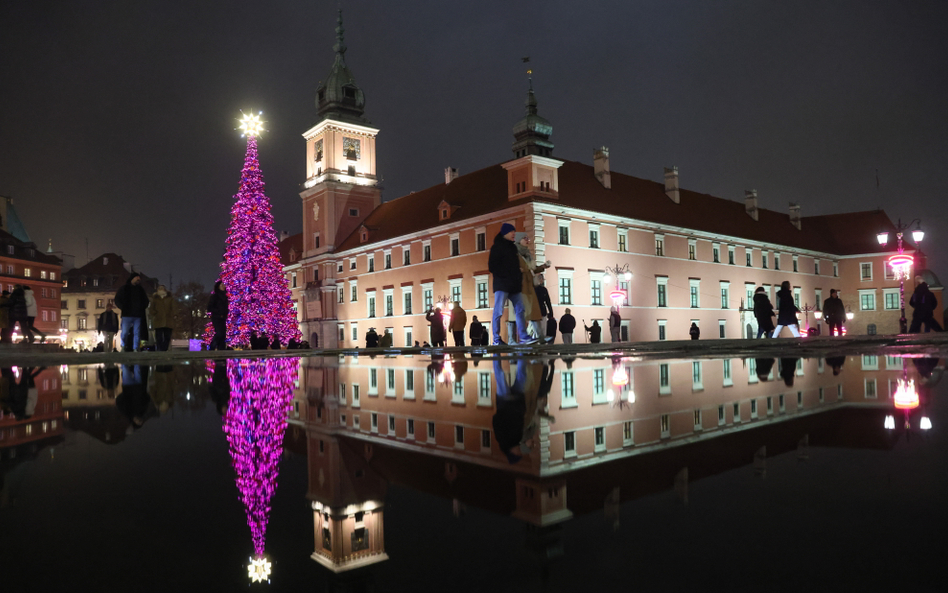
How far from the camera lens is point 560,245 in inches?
1490

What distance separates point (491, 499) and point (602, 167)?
45247 mm

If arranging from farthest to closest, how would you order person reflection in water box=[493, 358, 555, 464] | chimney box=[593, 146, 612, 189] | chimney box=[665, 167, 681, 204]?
chimney box=[665, 167, 681, 204] → chimney box=[593, 146, 612, 189] → person reflection in water box=[493, 358, 555, 464]

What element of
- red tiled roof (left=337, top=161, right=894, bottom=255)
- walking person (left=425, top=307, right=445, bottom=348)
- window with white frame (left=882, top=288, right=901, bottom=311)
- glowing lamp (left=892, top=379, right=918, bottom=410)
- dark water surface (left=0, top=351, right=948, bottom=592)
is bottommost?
dark water surface (left=0, top=351, right=948, bottom=592)

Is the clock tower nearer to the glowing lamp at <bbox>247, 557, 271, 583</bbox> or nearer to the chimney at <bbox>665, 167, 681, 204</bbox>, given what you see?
the chimney at <bbox>665, 167, 681, 204</bbox>

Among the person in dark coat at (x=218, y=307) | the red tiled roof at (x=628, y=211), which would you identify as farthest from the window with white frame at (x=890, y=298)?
the person in dark coat at (x=218, y=307)

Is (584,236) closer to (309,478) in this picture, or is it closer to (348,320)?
(348,320)

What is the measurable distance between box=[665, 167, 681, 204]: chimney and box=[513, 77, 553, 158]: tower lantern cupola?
11.7 meters

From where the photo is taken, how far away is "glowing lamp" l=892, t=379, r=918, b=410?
8.73 ft

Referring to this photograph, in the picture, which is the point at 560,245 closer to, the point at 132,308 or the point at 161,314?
the point at 161,314

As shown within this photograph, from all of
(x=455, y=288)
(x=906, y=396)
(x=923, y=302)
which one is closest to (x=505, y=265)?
(x=906, y=396)

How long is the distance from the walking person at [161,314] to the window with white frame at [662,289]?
33.5 m

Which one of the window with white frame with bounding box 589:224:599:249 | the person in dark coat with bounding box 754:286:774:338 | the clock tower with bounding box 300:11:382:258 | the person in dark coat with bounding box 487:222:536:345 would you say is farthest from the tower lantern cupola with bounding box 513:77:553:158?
the person in dark coat with bounding box 487:222:536:345

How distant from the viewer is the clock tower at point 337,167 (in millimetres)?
55781

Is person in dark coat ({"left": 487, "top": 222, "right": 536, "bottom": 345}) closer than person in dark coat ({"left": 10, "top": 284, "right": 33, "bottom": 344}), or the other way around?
person in dark coat ({"left": 487, "top": 222, "right": 536, "bottom": 345})
